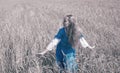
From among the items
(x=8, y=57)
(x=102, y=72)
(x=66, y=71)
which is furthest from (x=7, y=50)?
(x=102, y=72)

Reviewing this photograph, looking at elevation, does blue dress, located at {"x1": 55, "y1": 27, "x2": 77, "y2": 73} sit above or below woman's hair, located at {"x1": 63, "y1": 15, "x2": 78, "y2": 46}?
below

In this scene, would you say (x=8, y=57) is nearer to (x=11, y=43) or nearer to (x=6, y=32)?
(x=11, y=43)

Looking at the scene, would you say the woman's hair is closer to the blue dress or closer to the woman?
the woman

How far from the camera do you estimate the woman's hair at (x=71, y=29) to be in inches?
165

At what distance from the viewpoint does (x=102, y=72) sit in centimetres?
354

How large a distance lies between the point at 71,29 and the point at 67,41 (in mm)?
→ 259

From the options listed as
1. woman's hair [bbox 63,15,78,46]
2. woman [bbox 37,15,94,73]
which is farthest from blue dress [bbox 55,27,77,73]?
woman's hair [bbox 63,15,78,46]

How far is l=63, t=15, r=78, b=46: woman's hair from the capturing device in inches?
165

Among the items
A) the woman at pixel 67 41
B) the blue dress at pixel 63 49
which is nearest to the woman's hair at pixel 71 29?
the woman at pixel 67 41

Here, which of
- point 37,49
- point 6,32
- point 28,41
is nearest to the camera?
point 37,49

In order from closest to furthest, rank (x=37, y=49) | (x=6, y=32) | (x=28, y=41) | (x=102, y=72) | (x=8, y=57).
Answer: (x=102, y=72)
(x=8, y=57)
(x=37, y=49)
(x=28, y=41)
(x=6, y=32)

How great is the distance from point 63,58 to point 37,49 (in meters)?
0.93

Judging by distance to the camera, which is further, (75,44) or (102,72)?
(75,44)

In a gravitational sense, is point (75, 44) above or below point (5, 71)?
above
